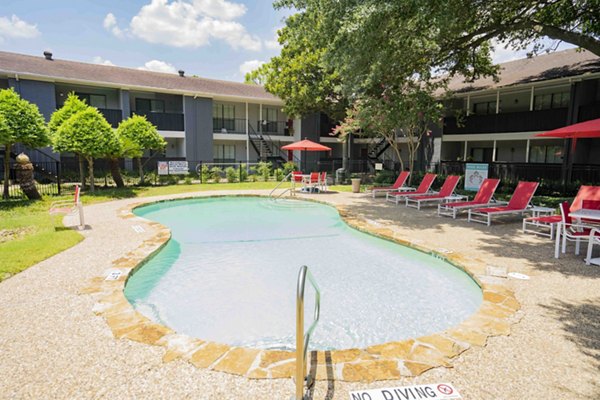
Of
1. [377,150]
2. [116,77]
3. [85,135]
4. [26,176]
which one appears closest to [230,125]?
[116,77]

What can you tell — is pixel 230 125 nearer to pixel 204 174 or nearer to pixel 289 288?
pixel 204 174

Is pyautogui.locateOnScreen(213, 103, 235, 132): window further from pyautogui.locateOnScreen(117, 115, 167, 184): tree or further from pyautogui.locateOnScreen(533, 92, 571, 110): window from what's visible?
pyautogui.locateOnScreen(533, 92, 571, 110): window

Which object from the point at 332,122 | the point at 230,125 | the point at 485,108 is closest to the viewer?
the point at 485,108

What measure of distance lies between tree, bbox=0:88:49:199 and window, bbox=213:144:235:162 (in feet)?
47.5

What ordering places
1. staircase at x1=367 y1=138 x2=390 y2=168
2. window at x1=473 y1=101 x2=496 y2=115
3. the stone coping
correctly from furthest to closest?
staircase at x1=367 y1=138 x2=390 y2=168 < window at x1=473 y1=101 x2=496 y2=115 < the stone coping

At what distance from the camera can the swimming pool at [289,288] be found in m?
4.41

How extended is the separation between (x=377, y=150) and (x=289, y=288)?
24.6m

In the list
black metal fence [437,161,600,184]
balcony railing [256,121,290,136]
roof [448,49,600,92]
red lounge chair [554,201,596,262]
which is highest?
roof [448,49,600,92]

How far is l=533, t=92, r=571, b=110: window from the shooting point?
18.6 metres

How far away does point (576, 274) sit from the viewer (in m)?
5.48

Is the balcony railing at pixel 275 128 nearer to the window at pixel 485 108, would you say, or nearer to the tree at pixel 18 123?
the window at pixel 485 108

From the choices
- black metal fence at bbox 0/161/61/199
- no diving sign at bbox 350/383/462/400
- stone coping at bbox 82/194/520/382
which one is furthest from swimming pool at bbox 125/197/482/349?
black metal fence at bbox 0/161/61/199

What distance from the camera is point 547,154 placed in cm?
2030

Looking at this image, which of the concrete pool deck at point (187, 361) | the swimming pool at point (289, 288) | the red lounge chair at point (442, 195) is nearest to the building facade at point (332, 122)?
the red lounge chair at point (442, 195)
